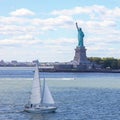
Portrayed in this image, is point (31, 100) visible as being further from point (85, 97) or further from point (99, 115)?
point (85, 97)

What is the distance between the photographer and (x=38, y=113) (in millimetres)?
53531

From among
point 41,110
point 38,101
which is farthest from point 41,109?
point 38,101

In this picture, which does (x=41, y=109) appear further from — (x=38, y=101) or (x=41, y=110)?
(x=38, y=101)

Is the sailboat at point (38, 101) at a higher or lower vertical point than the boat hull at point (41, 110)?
higher

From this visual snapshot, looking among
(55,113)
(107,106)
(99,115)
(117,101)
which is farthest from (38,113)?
(117,101)

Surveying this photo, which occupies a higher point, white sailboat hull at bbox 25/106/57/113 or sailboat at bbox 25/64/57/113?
sailboat at bbox 25/64/57/113

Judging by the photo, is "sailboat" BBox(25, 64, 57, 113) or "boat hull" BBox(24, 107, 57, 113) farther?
"sailboat" BBox(25, 64, 57, 113)

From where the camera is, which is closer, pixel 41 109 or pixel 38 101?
pixel 41 109

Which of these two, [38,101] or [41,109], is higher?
[38,101]

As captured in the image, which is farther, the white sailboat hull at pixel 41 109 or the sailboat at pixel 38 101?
the sailboat at pixel 38 101

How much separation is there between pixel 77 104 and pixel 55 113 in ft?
30.8

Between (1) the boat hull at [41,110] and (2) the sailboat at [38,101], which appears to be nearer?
(1) the boat hull at [41,110]

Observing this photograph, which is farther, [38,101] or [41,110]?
[38,101]

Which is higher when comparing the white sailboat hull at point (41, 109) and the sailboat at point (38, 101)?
the sailboat at point (38, 101)
